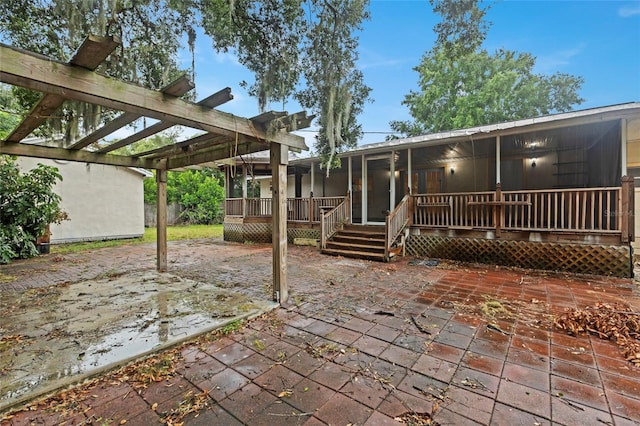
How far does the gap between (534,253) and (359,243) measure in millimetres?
4108

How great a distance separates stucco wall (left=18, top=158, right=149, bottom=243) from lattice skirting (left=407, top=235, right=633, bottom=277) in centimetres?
1209

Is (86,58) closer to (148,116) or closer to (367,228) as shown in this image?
(148,116)

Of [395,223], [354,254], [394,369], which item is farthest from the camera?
[354,254]

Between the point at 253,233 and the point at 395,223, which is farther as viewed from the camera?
the point at 253,233

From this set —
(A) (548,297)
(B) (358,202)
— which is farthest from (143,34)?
(B) (358,202)

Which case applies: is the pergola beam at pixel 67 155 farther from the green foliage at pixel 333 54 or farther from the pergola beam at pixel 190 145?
the green foliage at pixel 333 54

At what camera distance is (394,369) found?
7.42 feet

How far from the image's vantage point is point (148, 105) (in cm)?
240

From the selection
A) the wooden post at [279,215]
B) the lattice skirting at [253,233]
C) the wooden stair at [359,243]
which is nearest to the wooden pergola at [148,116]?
the wooden post at [279,215]

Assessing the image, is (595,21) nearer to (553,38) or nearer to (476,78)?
(553,38)

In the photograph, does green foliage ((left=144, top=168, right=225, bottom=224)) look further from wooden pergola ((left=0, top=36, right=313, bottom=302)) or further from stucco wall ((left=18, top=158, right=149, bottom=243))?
wooden pergola ((left=0, top=36, right=313, bottom=302))

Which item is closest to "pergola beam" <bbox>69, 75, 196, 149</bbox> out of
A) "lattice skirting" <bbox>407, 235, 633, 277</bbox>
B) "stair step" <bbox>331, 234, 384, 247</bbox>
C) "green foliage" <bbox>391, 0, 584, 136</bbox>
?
"stair step" <bbox>331, 234, 384, 247</bbox>

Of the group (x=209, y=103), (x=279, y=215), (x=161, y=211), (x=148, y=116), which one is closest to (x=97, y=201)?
(x=161, y=211)

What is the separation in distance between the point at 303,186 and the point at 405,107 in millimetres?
12304
